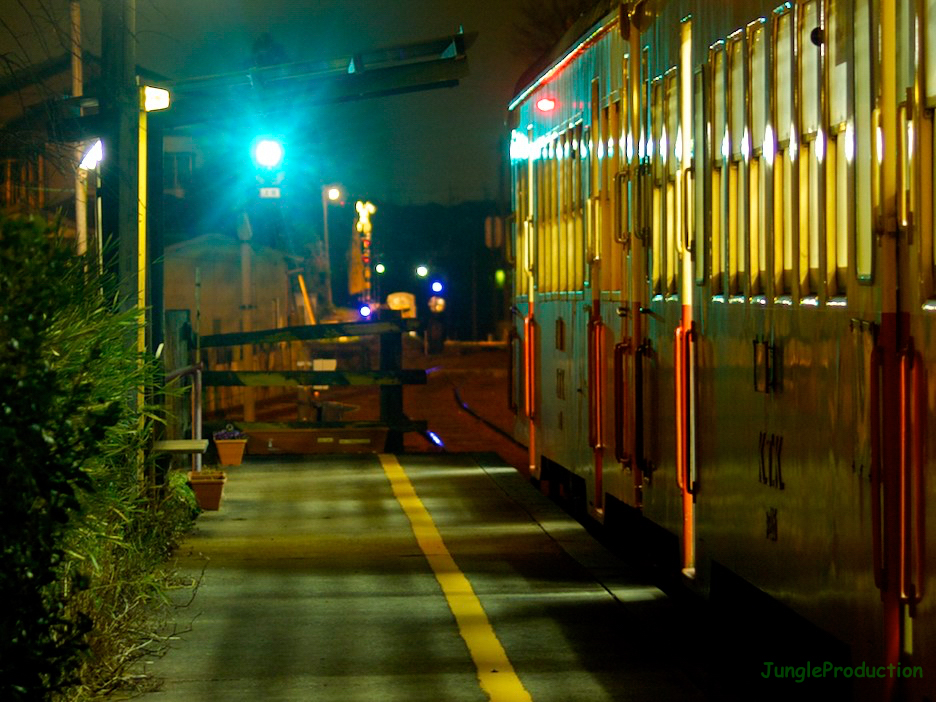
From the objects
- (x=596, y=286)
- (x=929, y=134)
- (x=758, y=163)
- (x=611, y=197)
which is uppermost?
(x=611, y=197)

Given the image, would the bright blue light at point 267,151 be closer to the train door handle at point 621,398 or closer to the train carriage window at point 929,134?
the train door handle at point 621,398

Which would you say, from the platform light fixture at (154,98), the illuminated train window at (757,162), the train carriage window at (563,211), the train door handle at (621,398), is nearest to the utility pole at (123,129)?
the platform light fixture at (154,98)

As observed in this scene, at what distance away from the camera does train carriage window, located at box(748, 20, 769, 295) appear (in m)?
6.25

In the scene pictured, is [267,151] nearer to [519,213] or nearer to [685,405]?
[519,213]

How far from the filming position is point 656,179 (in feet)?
27.3

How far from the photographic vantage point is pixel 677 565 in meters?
8.14

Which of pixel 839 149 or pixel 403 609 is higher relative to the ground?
pixel 839 149

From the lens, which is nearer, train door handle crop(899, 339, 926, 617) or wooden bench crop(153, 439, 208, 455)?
train door handle crop(899, 339, 926, 617)

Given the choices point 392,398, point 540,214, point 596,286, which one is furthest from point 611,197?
point 392,398

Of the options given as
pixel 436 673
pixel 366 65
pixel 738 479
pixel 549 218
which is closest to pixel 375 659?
pixel 436 673

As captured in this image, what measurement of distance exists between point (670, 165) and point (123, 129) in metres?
4.78

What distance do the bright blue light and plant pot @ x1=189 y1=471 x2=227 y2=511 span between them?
24.6 feet

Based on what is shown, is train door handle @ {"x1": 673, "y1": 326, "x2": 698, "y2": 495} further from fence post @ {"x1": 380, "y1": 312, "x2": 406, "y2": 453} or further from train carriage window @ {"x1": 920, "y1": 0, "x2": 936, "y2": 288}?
fence post @ {"x1": 380, "y1": 312, "x2": 406, "y2": 453}
